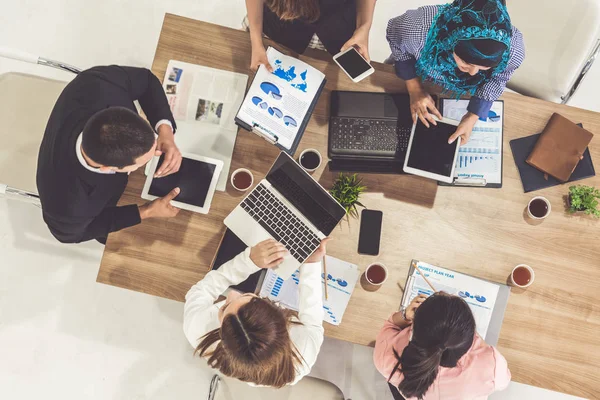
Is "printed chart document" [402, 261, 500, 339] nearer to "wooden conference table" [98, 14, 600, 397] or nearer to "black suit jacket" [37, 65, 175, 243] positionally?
"wooden conference table" [98, 14, 600, 397]

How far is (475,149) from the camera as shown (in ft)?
5.69

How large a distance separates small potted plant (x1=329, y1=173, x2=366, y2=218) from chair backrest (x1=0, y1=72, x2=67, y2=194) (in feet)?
4.07

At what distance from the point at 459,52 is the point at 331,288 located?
2.96 feet

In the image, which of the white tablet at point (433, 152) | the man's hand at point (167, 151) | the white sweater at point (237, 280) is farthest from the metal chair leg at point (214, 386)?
the white tablet at point (433, 152)

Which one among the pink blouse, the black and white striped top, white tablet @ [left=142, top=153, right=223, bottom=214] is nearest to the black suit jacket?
white tablet @ [left=142, top=153, right=223, bottom=214]

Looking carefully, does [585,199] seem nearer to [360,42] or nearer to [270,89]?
[360,42]

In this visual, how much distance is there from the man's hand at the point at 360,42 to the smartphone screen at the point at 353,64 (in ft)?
0.30

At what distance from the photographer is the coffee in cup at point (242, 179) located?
169 cm

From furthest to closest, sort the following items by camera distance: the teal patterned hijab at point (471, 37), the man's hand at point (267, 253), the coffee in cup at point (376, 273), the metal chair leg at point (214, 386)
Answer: the metal chair leg at point (214, 386) < the coffee in cup at point (376, 273) < the man's hand at point (267, 253) < the teal patterned hijab at point (471, 37)

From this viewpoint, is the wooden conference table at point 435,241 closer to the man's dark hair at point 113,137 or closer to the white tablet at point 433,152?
the white tablet at point 433,152

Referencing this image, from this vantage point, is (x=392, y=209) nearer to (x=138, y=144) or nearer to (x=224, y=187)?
(x=224, y=187)

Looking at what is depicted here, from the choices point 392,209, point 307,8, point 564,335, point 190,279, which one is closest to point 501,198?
point 392,209

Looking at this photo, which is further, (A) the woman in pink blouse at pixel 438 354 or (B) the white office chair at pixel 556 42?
(B) the white office chair at pixel 556 42

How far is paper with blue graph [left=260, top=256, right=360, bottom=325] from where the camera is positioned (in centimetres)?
169
